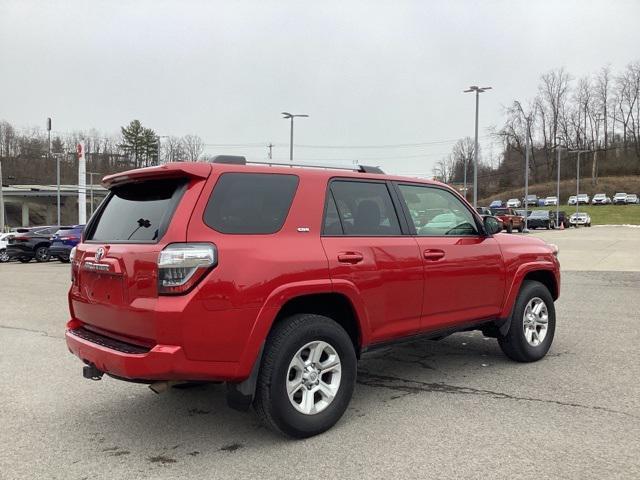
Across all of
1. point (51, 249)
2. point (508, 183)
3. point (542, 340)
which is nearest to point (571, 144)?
point (508, 183)

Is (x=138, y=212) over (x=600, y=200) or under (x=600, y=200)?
under

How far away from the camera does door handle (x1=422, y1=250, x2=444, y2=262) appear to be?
4566 mm

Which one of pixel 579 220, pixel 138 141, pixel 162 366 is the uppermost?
pixel 138 141

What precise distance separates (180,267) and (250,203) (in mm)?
668

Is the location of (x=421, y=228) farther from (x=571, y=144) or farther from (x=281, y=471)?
(x=571, y=144)

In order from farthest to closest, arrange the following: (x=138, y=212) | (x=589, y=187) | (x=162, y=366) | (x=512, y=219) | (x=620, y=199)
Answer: (x=589, y=187), (x=620, y=199), (x=512, y=219), (x=138, y=212), (x=162, y=366)

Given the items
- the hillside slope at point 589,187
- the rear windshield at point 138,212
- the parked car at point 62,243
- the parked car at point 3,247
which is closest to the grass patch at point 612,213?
the hillside slope at point 589,187

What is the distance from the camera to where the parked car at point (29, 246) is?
82.2 feet

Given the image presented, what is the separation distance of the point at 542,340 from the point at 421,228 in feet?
7.14

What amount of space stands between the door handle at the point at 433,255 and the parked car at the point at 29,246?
2389 centimetres

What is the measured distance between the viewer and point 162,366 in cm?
329

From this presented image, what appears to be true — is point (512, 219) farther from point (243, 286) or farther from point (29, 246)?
point (243, 286)

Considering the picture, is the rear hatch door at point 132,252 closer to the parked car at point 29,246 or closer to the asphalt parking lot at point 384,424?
the asphalt parking lot at point 384,424

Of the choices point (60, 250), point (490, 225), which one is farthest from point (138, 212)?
point (60, 250)
